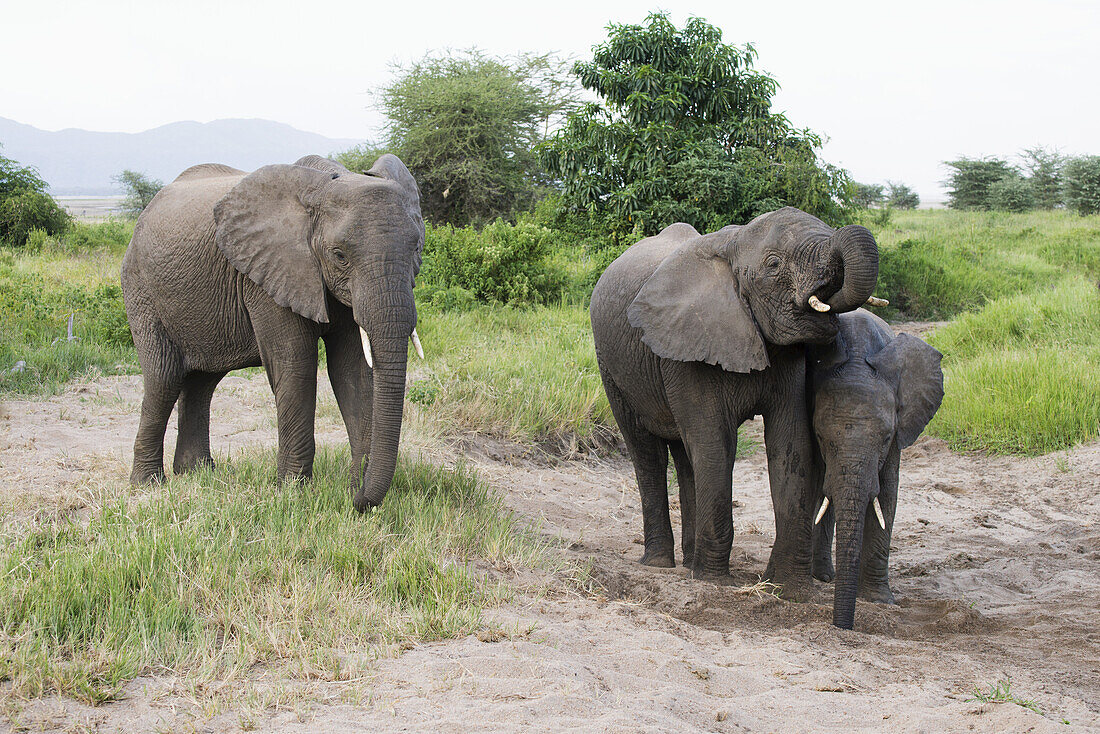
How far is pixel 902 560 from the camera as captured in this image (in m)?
6.37

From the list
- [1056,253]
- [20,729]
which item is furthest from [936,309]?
[20,729]

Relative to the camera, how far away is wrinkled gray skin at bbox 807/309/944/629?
15.2 feet

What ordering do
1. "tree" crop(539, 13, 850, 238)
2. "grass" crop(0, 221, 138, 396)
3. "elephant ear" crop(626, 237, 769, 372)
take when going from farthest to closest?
"tree" crop(539, 13, 850, 238)
"grass" crop(0, 221, 138, 396)
"elephant ear" crop(626, 237, 769, 372)

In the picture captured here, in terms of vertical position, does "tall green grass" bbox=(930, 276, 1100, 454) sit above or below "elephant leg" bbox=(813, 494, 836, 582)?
above

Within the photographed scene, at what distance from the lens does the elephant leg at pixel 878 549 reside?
509cm

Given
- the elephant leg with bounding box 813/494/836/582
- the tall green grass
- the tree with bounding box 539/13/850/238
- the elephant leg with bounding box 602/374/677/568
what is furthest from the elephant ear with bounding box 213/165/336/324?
the tree with bounding box 539/13/850/238

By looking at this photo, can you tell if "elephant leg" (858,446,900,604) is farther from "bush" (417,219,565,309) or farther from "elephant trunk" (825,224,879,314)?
"bush" (417,219,565,309)

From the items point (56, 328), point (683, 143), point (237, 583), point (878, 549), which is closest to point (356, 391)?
point (237, 583)

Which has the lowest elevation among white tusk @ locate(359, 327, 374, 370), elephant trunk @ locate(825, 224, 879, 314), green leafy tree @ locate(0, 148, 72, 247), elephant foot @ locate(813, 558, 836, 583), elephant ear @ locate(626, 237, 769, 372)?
elephant foot @ locate(813, 558, 836, 583)

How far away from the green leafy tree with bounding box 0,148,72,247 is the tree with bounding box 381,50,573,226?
1041 cm

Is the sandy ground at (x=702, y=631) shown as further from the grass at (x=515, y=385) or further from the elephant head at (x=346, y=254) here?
the elephant head at (x=346, y=254)

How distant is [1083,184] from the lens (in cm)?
3541

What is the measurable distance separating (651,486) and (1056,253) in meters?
19.9

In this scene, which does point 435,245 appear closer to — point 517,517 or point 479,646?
point 517,517
